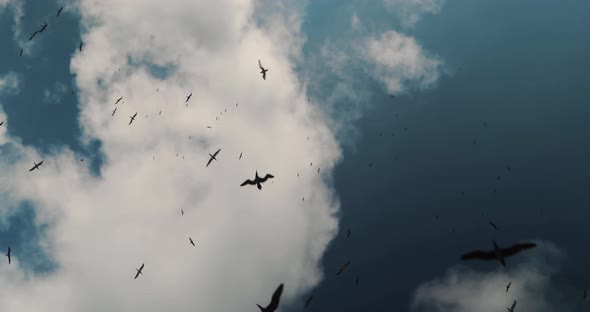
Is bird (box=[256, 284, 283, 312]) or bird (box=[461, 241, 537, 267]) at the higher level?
bird (box=[461, 241, 537, 267])

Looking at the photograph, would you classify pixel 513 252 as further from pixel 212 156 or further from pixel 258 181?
pixel 212 156

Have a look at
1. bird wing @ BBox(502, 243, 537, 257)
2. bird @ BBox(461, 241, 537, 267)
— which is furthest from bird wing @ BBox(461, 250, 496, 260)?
bird wing @ BBox(502, 243, 537, 257)

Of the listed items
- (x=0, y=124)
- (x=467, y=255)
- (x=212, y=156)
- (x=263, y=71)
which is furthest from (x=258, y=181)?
(x=0, y=124)

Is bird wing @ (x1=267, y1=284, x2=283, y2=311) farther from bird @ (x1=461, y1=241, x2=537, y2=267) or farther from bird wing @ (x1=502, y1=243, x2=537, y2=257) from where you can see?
bird wing @ (x1=502, y1=243, x2=537, y2=257)

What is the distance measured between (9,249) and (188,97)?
32.0m

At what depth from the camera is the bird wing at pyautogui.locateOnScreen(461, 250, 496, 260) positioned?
28600mm

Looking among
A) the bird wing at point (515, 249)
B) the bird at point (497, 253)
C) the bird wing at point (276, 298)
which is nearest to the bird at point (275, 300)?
the bird wing at point (276, 298)

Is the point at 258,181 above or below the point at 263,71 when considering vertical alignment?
below

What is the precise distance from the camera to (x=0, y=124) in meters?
61.9

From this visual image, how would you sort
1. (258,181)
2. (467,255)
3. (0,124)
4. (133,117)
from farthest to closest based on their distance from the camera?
(133,117) < (0,124) < (258,181) < (467,255)

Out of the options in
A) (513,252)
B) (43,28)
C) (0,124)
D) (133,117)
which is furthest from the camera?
(133,117)

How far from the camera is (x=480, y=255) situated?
29953 millimetres

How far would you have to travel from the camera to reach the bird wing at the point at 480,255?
28600 mm

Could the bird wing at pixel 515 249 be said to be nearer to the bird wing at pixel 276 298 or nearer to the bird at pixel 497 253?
the bird at pixel 497 253
